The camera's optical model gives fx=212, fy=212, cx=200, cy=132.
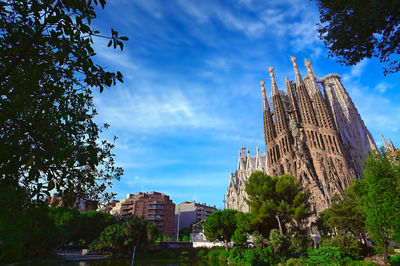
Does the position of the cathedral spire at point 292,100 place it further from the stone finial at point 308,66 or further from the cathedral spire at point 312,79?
the stone finial at point 308,66

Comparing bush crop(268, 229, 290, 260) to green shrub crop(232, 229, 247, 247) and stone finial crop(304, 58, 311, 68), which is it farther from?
stone finial crop(304, 58, 311, 68)

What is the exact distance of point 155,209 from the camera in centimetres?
6378

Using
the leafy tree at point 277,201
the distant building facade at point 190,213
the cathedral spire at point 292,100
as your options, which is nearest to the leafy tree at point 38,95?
the leafy tree at point 277,201

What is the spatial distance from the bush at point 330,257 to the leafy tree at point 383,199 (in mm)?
2679

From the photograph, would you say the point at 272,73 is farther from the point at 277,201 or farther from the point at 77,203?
the point at 77,203

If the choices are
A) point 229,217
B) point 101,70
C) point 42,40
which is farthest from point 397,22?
point 229,217

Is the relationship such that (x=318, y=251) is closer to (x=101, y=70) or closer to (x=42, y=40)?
(x=101, y=70)

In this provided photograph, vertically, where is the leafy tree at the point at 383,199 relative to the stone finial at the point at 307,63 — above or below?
below

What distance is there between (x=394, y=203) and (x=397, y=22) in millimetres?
9848

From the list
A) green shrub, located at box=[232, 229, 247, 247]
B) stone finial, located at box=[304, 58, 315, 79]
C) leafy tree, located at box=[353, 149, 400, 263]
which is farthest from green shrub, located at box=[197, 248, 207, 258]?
stone finial, located at box=[304, 58, 315, 79]

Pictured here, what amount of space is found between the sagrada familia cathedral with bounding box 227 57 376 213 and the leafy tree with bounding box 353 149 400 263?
74.4 ft

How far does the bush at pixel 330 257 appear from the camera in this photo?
13.0 meters

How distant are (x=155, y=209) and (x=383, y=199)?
59.9 meters

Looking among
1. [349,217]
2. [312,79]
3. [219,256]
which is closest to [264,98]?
[312,79]
